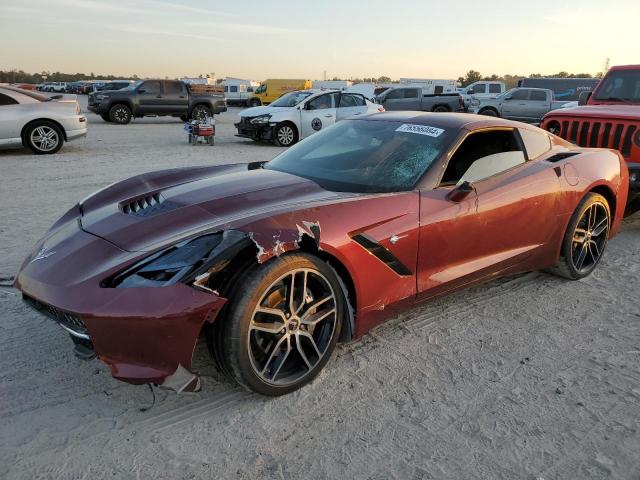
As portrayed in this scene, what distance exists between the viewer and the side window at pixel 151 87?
66.2 feet

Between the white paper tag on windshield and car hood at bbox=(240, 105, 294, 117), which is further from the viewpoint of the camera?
car hood at bbox=(240, 105, 294, 117)

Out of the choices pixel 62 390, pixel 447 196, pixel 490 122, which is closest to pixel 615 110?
pixel 490 122

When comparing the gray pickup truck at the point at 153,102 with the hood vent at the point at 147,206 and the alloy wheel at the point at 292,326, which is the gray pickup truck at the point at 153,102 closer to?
the hood vent at the point at 147,206

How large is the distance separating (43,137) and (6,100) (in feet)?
3.15

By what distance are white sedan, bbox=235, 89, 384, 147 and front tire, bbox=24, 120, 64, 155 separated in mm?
4502

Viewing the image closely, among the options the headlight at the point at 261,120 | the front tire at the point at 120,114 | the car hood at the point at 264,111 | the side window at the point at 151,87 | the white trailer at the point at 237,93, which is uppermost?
the side window at the point at 151,87

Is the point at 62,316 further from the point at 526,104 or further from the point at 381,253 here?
the point at 526,104

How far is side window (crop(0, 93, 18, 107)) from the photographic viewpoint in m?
10.3

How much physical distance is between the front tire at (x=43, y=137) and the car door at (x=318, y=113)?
228 inches

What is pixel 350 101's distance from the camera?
1413 cm

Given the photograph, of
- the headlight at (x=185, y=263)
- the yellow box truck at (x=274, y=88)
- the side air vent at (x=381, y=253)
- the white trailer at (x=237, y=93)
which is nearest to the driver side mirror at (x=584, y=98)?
the side air vent at (x=381, y=253)

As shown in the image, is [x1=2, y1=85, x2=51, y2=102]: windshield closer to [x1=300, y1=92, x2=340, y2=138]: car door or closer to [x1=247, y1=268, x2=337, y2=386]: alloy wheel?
[x1=300, y1=92, x2=340, y2=138]: car door

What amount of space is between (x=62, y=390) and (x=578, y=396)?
273cm

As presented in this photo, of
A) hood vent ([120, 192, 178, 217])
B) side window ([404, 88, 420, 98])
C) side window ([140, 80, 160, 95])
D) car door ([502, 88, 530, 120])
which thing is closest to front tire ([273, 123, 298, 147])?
side window ([140, 80, 160, 95])
